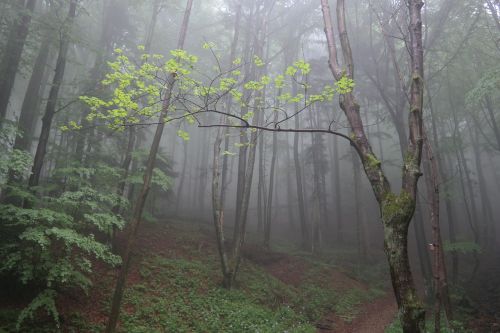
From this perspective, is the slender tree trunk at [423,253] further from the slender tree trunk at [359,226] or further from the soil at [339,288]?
the slender tree trunk at [359,226]

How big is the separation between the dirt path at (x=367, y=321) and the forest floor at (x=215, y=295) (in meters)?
0.03

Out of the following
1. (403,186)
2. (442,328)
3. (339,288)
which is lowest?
(442,328)

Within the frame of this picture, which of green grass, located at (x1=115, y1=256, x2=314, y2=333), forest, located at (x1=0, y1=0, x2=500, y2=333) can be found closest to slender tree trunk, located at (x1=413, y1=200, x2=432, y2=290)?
forest, located at (x1=0, y1=0, x2=500, y2=333)

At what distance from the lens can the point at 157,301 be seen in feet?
30.7

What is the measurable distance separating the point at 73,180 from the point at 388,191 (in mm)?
7735

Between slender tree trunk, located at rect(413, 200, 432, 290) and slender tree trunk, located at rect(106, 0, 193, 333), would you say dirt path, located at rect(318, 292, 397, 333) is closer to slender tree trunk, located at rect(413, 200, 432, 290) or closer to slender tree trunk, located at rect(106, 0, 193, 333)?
slender tree trunk, located at rect(413, 200, 432, 290)

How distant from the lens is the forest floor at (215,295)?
8.27 metres

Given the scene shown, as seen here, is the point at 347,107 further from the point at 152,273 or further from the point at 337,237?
the point at 337,237

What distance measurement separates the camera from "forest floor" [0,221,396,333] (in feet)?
27.1

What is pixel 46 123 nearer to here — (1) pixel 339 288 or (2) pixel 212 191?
(2) pixel 212 191

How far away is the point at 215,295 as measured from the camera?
10.7 m

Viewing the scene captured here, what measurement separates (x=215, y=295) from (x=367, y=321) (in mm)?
5472

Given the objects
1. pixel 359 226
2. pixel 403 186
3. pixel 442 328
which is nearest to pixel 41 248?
pixel 403 186

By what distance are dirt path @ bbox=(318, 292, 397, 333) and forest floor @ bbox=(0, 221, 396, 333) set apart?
3cm
